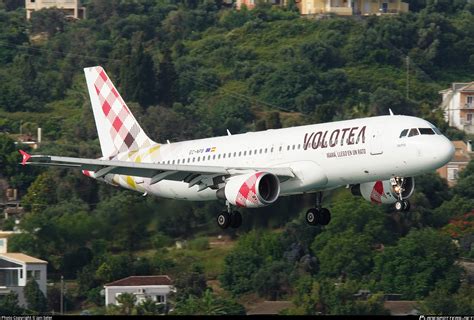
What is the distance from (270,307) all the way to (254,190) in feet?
184

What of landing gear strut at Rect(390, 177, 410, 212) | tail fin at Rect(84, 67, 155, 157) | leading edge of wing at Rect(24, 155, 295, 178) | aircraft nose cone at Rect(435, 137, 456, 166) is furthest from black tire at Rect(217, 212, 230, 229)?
aircraft nose cone at Rect(435, 137, 456, 166)

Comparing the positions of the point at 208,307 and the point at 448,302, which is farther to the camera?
the point at 448,302

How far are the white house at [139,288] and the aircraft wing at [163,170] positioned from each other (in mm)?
51110

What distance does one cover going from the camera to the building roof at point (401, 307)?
4770 inches

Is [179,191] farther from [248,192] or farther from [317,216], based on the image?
[317,216]

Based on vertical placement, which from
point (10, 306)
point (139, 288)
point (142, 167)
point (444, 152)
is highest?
point (444, 152)

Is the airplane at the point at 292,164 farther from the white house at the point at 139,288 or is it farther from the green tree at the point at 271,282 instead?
the green tree at the point at 271,282

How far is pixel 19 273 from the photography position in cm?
12550

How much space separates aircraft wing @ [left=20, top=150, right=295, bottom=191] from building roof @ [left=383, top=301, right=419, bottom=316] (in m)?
51.9

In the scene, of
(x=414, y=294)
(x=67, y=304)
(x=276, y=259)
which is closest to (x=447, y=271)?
(x=414, y=294)

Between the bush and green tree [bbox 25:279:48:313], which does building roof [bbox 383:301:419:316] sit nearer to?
the bush

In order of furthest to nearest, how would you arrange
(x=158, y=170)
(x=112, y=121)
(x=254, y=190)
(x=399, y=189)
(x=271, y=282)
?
(x=271, y=282) < (x=112, y=121) < (x=158, y=170) < (x=254, y=190) < (x=399, y=189)

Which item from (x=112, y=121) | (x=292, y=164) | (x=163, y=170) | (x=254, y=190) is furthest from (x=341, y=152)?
(x=112, y=121)

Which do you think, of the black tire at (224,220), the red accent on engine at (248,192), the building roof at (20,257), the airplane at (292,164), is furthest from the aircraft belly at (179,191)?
the building roof at (20,257)
